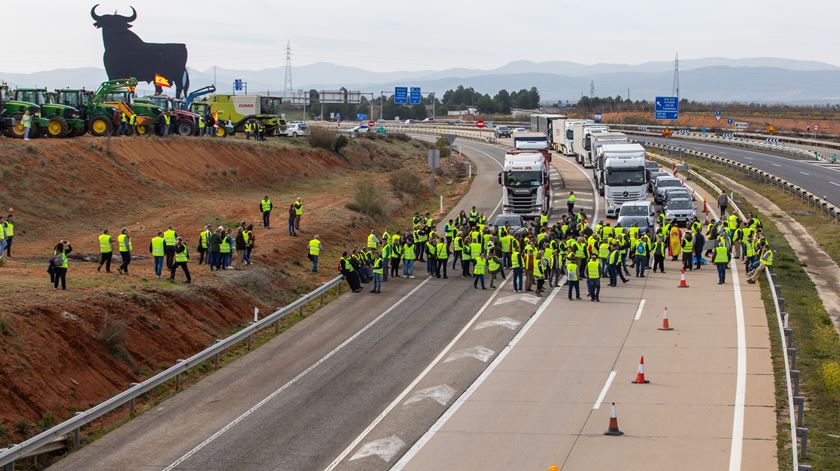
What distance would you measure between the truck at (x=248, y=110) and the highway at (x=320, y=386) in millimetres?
39412

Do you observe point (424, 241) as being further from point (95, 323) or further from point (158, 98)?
point (158, 98)

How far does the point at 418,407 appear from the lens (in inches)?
898

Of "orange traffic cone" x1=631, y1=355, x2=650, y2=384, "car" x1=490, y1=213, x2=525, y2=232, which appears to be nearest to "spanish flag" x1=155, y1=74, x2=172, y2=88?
"car" x1=490, y1=213, x2=525, y2=232

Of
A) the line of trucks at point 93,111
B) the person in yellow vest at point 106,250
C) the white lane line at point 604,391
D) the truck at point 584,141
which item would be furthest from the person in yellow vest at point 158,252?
the truck at point 584,141

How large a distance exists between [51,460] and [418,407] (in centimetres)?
722

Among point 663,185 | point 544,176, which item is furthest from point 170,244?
point 663,185

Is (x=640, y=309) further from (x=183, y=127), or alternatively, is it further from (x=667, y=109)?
(x=667, y=109)

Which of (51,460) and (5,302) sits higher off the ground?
(5,302)

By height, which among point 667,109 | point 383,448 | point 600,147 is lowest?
point 383,448

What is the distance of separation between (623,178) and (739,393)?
28876 millimetres

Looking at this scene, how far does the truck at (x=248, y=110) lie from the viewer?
72500 millimetres

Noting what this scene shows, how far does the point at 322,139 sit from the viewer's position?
7356 cm

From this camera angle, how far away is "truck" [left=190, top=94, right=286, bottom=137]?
7250 centimetres

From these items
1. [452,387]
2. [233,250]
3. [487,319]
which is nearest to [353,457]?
[452,387]
